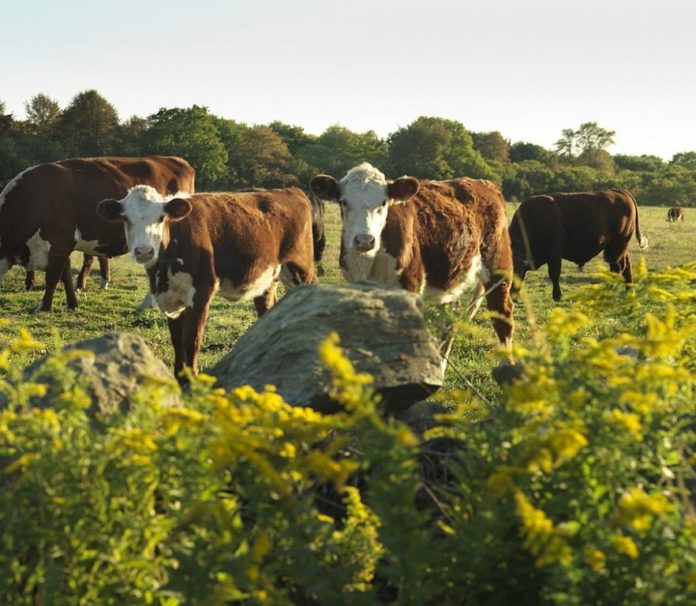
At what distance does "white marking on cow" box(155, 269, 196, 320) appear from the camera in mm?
7855

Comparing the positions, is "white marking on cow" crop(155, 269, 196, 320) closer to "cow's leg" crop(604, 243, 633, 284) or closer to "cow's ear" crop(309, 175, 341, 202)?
"cow's ear" crop(309, 175, 341, 202)

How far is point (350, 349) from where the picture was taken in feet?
15.0

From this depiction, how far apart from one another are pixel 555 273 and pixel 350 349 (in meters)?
12.9

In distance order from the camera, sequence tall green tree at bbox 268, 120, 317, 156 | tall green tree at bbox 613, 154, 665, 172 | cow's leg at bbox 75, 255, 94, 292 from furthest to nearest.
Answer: tall green tree at bbox 613, 154, 665, 172, tall green tree at bbox 268, 120, 317, 156, cow's leg at bbox 75, 255, 94, 292

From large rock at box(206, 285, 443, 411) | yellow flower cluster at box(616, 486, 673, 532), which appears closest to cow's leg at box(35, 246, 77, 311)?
large rock at box(206, 285, 443, 411)

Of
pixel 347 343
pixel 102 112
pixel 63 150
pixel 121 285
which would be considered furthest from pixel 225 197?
pixel 102 112

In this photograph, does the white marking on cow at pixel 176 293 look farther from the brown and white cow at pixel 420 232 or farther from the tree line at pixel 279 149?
the tree line at pixel 279 149

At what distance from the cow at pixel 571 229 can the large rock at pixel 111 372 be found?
13.4m

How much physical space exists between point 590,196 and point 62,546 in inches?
677

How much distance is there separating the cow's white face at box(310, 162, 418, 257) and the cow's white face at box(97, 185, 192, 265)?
1302 mm

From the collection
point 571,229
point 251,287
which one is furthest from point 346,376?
point 571,229

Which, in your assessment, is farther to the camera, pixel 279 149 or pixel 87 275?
pixel 279 149

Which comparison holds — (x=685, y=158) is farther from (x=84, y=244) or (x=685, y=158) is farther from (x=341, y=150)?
(x=84, y=244)

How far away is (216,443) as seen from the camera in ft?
8.14
